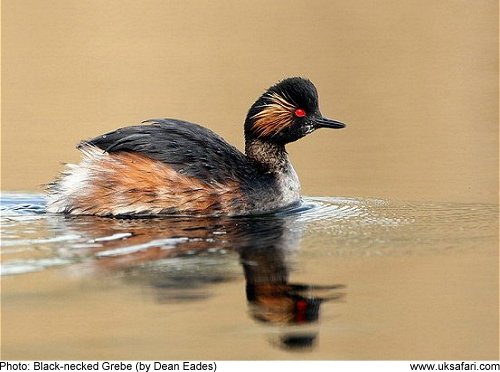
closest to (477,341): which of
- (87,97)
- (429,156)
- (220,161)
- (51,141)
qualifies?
(220,161)

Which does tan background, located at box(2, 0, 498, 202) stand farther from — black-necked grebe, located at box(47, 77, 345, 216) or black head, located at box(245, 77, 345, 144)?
black-necked grebe, located at box(47, 77, 345, 216)

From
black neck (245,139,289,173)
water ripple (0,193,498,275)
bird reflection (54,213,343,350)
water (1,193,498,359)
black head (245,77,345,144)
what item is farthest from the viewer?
black neck (245,139,289,173)

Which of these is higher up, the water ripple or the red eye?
the red eye

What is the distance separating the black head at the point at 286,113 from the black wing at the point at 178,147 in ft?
2.20

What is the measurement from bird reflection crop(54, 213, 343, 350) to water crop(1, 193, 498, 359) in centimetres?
1

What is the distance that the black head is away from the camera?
29.1 feet

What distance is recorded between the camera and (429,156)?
11312 mm

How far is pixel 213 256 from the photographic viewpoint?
6.52 meters

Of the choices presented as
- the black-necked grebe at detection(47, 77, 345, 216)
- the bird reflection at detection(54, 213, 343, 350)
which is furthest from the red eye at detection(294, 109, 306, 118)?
the bird reflection at detection(54, 213, 343, 350)

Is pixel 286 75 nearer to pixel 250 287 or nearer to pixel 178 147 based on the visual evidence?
pixel 178 147

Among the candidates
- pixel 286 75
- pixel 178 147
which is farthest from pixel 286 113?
pixel 286 75

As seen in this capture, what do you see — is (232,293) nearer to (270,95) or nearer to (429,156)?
(270,95)

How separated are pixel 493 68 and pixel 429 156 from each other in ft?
16.9

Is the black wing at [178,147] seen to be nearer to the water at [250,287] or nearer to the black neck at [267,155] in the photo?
the water at [250,287]
